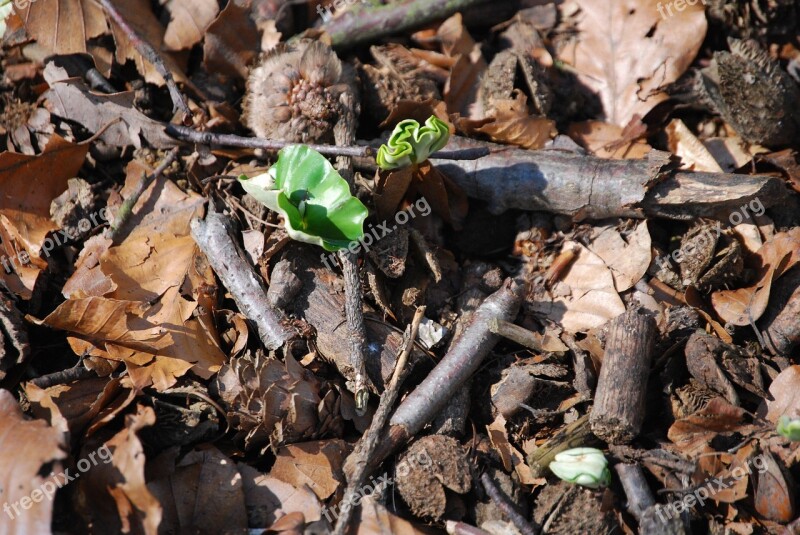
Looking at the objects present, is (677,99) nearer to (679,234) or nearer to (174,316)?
(679,234)

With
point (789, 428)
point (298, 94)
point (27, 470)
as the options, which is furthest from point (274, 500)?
point (789, 428)

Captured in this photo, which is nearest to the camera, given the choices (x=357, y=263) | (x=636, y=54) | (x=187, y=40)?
(x=357, y=263)

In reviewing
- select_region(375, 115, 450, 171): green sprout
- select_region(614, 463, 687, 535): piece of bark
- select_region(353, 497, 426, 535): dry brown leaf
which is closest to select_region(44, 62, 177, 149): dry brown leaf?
select_region(375, 115, 450, 171): green sprout

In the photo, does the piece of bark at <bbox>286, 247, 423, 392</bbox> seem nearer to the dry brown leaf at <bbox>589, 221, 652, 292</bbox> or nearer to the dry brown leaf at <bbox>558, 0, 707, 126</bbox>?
the dry brown leaf at <bbox>589, 221, 652, 292</bbox>

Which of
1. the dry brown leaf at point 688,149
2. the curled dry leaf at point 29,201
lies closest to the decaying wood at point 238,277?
the curled dry leaf at point 29,201

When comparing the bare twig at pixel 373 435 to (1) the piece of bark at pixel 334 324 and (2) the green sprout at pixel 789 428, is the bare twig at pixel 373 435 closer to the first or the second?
(1) the piece of bark at pixel 334 324

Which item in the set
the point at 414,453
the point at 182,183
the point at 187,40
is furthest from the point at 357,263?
the point at 187,40
